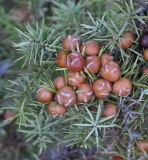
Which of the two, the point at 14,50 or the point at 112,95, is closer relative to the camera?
the point at 112,95

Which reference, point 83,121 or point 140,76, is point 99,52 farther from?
point 83,121

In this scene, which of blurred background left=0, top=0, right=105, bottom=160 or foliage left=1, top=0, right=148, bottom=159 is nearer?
foliage left=1, top=0, right=148, bottom=159

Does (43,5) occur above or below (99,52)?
below

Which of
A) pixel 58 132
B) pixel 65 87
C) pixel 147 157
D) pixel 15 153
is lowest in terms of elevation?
pixel 15 153

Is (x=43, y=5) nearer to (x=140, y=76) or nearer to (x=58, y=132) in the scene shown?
(x=58, y=132)

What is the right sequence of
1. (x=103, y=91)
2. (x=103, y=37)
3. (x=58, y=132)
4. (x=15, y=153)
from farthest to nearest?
(x=15, y=153) < (x=58, y=132) < (x=103, y=37) < (x=103, y=91)

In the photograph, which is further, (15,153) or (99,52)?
(15,153)

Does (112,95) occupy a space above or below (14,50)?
above

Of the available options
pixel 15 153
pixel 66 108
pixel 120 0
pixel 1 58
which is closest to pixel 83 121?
pixel 66 108

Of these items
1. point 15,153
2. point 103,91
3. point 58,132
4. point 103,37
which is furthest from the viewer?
point 15,153

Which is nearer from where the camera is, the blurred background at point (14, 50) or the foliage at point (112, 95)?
the foliage at point (112, 95)
